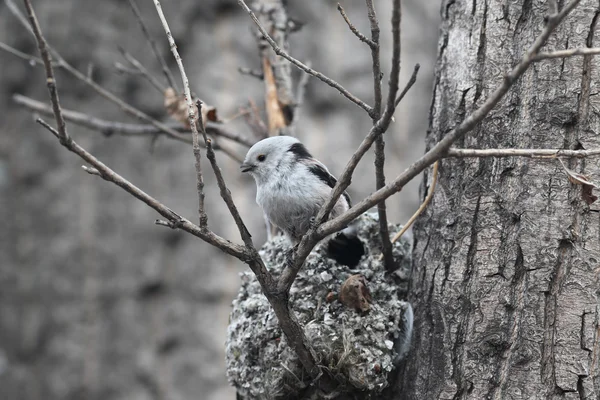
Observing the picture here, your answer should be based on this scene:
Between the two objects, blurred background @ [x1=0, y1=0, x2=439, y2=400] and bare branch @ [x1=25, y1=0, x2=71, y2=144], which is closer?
bare branch @ [x1=25, y1=0, x2=71, y2=144]

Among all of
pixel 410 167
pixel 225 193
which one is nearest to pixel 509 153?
pixel 410 167

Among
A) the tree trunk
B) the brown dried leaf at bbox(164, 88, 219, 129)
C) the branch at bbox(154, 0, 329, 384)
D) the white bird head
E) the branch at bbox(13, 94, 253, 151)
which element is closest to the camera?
the branch at bbox(154, 0, 329, 384)

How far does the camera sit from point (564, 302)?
7.35 ft

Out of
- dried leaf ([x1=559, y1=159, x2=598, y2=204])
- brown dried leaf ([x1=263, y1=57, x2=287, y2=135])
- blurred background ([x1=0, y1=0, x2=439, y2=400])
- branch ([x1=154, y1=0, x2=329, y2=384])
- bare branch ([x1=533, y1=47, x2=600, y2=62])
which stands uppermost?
blurred background ([x1=0, y1=0, x2=439, y2=400])

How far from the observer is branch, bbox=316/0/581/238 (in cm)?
162

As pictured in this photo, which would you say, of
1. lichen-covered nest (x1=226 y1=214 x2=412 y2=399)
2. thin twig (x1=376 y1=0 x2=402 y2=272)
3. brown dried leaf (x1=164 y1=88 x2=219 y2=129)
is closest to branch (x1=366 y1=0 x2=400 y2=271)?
thin twig (x1=376 y1=0 x2=402 y2=272)

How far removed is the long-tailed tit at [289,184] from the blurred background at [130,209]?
124 inches

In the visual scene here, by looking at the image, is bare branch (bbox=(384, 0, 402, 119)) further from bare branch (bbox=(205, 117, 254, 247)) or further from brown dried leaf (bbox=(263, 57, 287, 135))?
brown dried leaf (bbox=(263, 57, 287, 135))

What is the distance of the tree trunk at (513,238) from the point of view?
2236mm

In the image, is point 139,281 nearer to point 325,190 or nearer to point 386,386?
point 325,190

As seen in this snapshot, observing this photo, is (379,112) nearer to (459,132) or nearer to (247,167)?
(459,132)

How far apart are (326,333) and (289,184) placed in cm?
87

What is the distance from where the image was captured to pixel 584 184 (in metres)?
2.17

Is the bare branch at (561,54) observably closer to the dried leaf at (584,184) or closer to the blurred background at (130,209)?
the dried leaf at (584,184)
